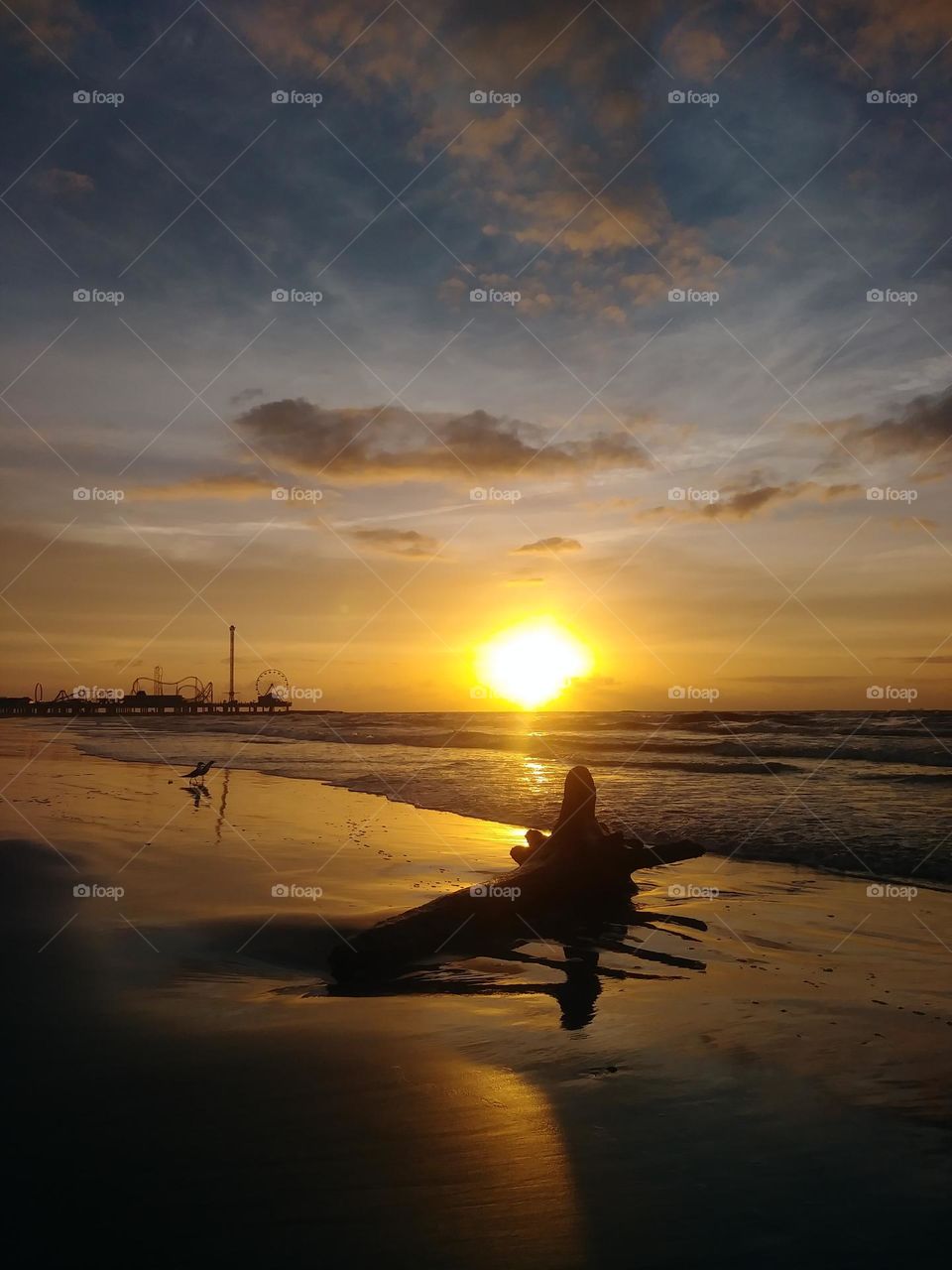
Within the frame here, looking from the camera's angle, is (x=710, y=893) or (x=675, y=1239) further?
(x=710, y=893)

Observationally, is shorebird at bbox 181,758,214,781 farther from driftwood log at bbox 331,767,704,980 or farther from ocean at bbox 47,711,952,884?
driftwood log at bbox 331,767,704,980

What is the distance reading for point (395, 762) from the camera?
4122cm

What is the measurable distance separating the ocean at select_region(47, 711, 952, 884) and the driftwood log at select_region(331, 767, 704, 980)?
5.64m

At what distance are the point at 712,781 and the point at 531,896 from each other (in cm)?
2141

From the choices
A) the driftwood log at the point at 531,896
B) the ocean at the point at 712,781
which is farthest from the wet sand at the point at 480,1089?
the ocean at the point at 712,781

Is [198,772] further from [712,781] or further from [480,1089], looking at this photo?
[480,1089]

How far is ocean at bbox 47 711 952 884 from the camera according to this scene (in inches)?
682

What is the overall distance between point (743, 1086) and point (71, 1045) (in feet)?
15.2

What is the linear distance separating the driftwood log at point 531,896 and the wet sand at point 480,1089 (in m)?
0.31

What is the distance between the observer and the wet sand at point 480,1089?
13.6 ft

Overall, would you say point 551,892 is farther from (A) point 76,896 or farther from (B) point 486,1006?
(A) point 76,896

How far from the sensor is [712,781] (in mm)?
30312

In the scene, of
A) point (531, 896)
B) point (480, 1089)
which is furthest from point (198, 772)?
point (480, 1089)

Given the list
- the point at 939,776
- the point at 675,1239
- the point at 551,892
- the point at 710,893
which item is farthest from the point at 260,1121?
the point at 939,776
